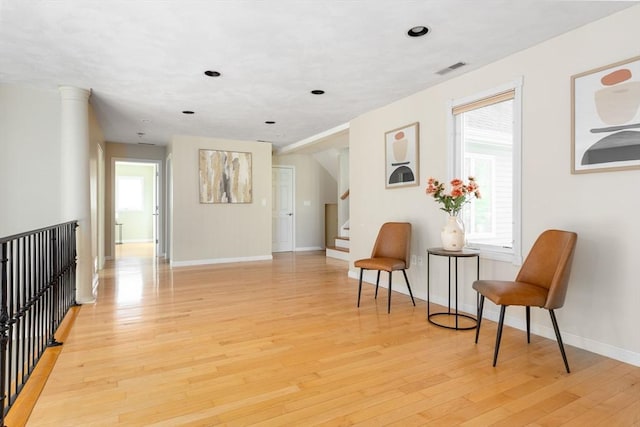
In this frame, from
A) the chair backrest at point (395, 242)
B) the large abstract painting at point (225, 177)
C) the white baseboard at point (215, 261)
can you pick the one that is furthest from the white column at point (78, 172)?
the chair backrest at point (395, 242)

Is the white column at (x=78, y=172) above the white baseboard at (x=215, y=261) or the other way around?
above

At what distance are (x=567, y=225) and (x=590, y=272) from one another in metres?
0.37

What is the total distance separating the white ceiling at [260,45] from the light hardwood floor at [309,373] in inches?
93.0

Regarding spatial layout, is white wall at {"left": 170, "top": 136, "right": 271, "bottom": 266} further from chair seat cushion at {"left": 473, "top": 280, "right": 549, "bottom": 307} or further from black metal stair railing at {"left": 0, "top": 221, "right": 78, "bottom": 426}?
chair seat cushion at {"left": 473, "top": 280, "right": 549, "bottom": 307}

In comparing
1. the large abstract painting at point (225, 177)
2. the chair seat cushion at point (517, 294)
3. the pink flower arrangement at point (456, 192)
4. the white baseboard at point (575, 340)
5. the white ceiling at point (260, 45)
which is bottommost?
the white baseboard at point (575, 340)

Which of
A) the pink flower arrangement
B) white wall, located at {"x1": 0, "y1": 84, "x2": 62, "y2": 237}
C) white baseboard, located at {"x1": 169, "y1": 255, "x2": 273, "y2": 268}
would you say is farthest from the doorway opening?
the pink flower arrangement

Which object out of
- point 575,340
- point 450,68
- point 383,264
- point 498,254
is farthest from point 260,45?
point 575,340

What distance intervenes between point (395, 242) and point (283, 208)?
4841mm

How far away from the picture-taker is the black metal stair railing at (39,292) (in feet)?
6.97

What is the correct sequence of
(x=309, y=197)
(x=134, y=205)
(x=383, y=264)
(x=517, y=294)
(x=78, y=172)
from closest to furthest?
(x=517, y=294), (x=383, y=264), (x=78, y=172), (x=309, y=197), (x=134, y=205)

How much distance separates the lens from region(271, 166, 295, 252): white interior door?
8.48m

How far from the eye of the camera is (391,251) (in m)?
4.08

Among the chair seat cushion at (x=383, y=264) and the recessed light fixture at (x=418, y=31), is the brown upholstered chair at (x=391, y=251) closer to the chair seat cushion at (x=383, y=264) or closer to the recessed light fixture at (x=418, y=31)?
the chair seat cushion at (x=383, y=264)

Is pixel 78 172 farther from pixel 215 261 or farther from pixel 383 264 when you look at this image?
pixel 383 264
